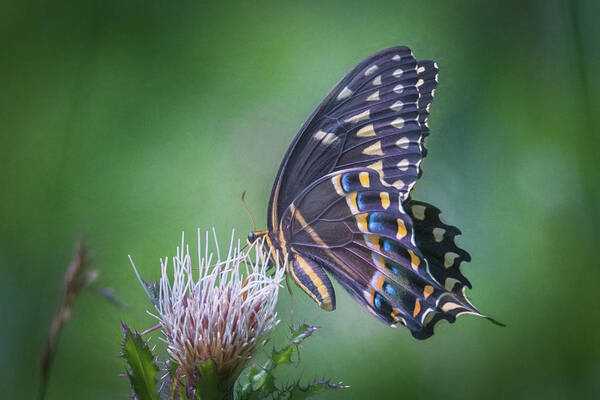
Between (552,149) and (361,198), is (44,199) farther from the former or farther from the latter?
(552,149)

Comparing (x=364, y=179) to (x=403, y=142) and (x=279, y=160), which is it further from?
(x=279, y=160)

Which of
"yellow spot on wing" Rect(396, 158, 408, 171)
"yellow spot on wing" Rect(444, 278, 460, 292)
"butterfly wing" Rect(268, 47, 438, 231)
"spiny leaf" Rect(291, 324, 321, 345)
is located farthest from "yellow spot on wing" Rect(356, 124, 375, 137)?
"spiny leaf" Rect(291, 324, 321, 345)

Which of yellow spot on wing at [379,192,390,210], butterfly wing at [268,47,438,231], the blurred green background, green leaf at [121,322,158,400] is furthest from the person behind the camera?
the blurred green background

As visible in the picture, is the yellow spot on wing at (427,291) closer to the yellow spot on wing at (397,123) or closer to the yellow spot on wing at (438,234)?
the yellow spot on wing at (438,234)

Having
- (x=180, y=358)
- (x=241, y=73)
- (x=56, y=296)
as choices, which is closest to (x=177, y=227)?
(x=56, y=296)

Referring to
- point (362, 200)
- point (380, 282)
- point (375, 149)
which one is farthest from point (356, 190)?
point (380, 282)

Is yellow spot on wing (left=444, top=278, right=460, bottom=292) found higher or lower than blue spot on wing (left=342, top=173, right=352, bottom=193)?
lower

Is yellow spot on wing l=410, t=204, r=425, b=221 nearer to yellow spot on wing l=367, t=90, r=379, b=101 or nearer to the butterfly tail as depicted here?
the butterfly tail
